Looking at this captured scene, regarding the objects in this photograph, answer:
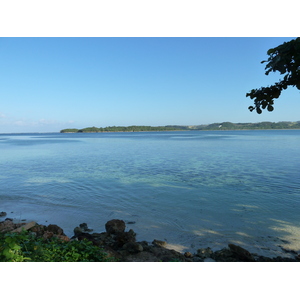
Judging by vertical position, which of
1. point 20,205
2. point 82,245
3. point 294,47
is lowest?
point 20,205

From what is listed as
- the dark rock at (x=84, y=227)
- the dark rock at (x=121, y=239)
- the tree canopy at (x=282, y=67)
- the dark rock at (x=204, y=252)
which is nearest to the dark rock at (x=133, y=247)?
the dark rock at (x=121, y=239)

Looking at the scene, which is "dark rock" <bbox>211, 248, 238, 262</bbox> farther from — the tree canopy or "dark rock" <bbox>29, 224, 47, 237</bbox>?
"dark rock" <bbox>29, 224, 47, 237</bbox>

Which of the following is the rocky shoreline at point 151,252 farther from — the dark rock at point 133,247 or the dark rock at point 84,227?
the dark rock at point 84,227

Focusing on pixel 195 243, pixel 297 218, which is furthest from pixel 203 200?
pixel 195 243

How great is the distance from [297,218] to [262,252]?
358 cm

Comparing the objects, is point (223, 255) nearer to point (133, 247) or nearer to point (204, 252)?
point (204, 252)

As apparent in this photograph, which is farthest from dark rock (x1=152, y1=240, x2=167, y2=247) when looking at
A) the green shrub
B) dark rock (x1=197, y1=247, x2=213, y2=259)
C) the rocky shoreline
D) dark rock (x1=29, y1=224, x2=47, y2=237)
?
dark rock (x1=29, y1=224, x2=47, y2=237)

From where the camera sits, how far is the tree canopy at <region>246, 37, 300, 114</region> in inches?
166

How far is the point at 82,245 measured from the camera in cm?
535

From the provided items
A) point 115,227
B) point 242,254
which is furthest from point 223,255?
point 115,227

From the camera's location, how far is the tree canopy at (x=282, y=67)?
422 centimetres

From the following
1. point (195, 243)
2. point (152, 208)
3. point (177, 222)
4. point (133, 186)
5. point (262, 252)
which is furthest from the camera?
point (133, 186)

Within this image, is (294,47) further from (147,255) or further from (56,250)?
(56,250)

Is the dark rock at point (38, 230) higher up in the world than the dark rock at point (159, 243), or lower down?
higher up
